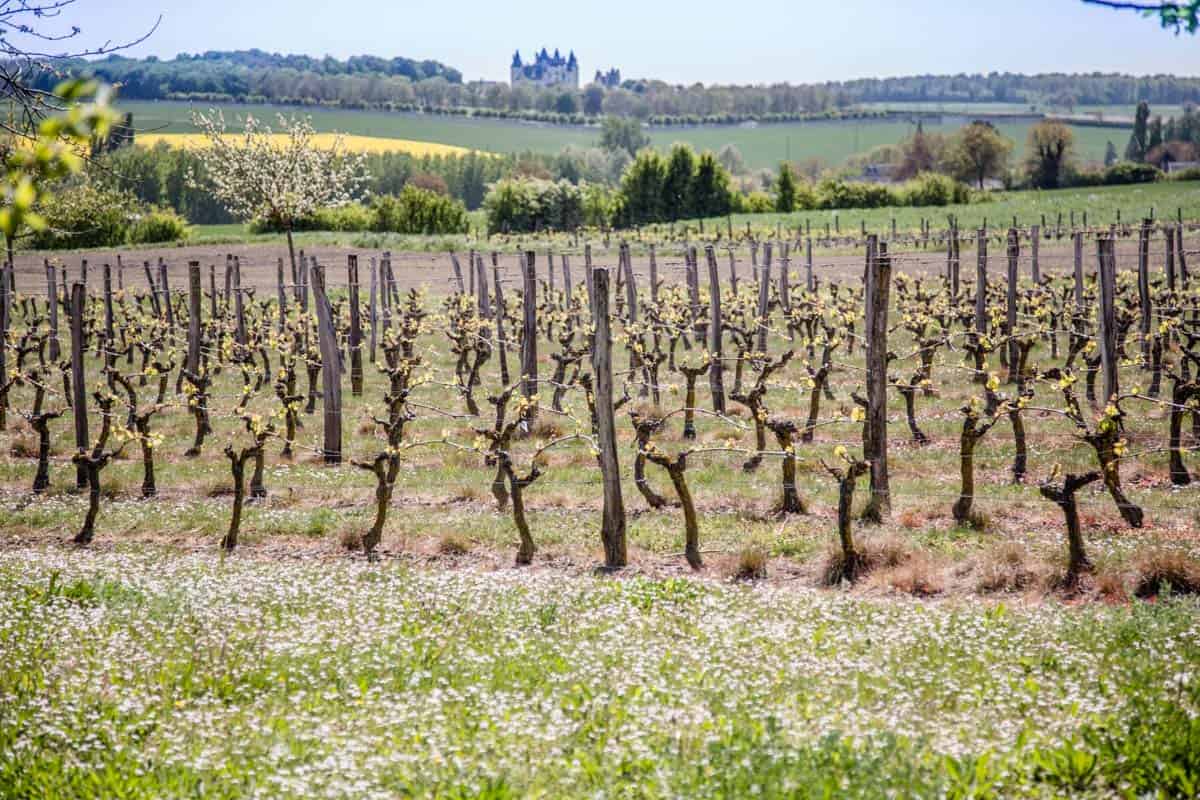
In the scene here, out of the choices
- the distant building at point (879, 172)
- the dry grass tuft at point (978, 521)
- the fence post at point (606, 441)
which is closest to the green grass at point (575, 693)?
the fence post at point (606, 441)

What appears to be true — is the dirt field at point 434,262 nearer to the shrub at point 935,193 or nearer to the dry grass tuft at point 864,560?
the dry grass tuft at point 864,560

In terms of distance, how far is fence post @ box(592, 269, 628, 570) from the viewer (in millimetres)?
11695

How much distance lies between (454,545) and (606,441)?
2181mm

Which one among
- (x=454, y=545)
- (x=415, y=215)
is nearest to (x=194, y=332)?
(x=454, y=545)

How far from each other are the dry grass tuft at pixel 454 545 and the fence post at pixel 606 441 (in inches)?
62.5

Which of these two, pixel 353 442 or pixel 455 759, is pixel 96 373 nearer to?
pixel 353 442

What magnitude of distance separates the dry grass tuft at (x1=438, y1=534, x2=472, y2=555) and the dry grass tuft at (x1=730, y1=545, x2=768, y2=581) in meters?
3.10

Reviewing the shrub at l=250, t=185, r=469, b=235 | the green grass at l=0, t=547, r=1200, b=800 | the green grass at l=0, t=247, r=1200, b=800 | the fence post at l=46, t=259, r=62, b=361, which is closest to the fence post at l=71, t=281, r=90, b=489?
the green grass at l=0, t=247, r=1200, b=800

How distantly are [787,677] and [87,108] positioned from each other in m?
5.70

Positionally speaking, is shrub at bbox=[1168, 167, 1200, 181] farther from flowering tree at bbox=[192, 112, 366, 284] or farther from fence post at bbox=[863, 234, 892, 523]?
fence post at bbox=[863, 234, 892, 523]

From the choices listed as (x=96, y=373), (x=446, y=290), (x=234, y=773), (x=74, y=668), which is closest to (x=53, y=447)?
(x=96, y=373)

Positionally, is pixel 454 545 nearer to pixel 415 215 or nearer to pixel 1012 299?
pixel 1012 299

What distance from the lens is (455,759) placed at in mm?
6062

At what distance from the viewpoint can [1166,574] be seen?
10109mm
